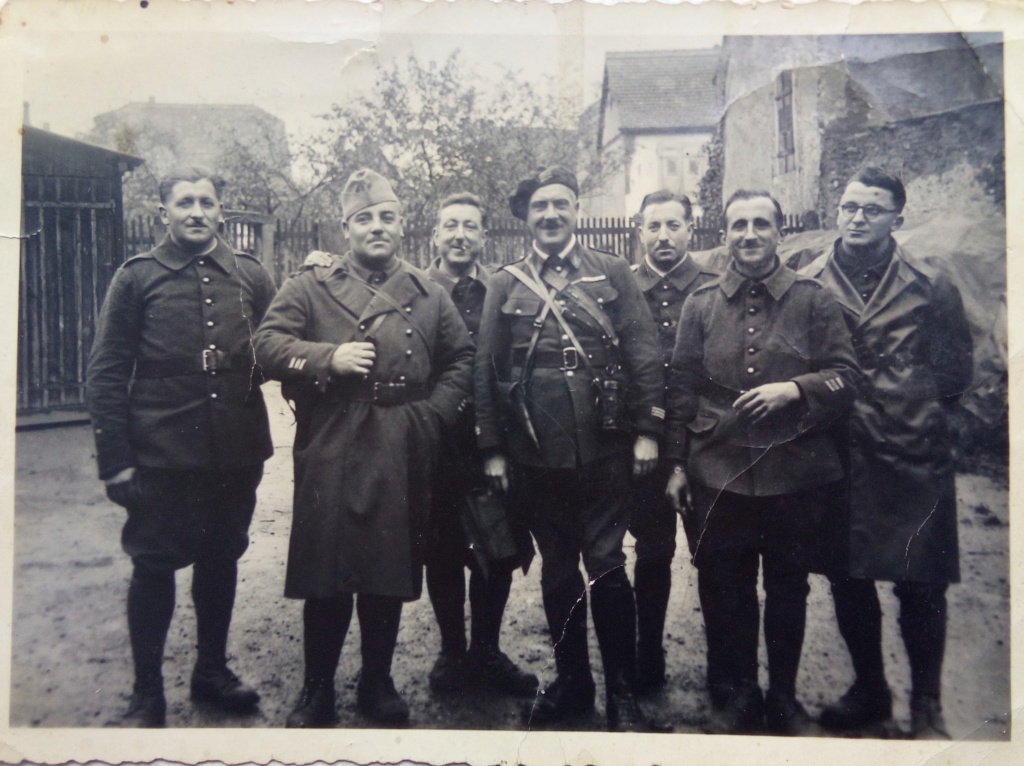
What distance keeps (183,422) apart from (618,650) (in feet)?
5.61

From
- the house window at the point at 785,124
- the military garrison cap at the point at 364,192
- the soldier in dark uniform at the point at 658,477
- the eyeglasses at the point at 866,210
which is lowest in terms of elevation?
the soldier in dark uniform at the point at 658,477

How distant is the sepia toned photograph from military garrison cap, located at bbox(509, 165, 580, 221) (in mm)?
17

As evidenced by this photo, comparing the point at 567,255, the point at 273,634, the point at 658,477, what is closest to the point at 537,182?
the point at 567,255

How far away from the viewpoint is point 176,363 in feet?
7.24

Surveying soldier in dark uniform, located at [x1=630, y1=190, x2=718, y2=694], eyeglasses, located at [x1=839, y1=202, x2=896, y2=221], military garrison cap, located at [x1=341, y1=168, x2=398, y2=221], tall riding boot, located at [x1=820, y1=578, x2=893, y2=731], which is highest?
military garrison cap, located at [x1=341, y1=168, x2=398, y2=221]

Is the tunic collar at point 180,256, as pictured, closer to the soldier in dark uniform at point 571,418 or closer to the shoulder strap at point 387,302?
the shoulder strap at point 387,302

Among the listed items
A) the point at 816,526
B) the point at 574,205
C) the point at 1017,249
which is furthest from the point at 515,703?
the point at 1017,249

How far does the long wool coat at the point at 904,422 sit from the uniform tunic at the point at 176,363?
6.99ft

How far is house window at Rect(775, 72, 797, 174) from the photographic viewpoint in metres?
2.34

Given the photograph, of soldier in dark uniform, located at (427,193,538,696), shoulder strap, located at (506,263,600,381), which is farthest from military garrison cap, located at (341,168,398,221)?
shoulder strap, located at (506,263,600,381)

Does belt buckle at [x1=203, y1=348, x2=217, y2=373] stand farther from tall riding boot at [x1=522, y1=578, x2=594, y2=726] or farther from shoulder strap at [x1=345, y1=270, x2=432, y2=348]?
tall riding boot at [x1=522, y1=578, x2=594, y2=726]

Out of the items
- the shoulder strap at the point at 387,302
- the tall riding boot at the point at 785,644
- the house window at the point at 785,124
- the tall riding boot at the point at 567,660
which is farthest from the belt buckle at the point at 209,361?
the house window at the point at 785,124

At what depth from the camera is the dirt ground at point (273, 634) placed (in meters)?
2.21

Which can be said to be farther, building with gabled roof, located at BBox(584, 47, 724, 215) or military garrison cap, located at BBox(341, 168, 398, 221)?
building with gabled roof, located at BBox(584, 47, 724, 215)
